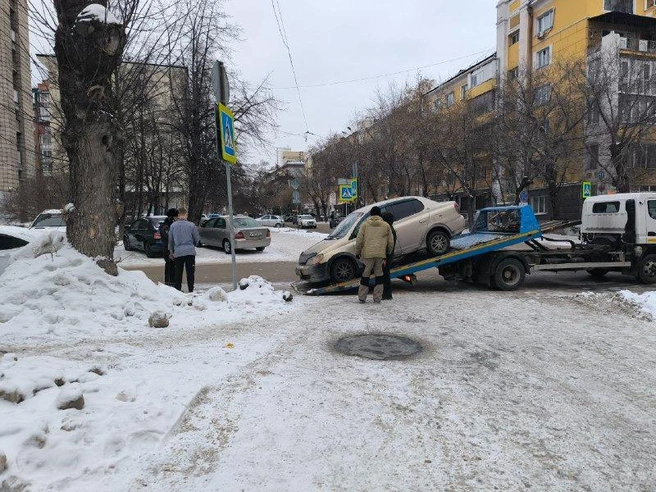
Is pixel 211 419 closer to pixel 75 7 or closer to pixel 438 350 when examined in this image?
pixel 438 350

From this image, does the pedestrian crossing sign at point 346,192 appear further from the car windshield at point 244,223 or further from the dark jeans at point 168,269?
the dark jeans at point 168,269

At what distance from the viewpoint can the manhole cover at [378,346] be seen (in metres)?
5.30

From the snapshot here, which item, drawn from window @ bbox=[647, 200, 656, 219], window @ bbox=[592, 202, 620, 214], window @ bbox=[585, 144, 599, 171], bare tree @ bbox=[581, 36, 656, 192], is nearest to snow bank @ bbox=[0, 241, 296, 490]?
window @ bbox=[592, 202, 620, 214]

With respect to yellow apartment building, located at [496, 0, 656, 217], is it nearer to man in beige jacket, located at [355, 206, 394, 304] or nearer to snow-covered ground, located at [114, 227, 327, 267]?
snow-covered ground, located at [114, 227, 327, 267]

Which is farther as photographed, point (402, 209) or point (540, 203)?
point (540, 203)

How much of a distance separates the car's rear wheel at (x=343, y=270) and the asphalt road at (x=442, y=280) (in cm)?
130

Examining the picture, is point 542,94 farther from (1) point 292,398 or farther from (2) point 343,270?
(1) point 292,398

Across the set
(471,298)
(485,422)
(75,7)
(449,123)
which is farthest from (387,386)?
(449,123)

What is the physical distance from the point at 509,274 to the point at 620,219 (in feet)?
11.2

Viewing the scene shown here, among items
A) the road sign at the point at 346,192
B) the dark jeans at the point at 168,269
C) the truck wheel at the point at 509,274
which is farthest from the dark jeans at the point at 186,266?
the road sign at the point at 346,192

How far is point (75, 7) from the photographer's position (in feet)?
22.2

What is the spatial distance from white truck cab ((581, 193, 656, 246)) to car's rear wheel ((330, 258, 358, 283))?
6.38 m

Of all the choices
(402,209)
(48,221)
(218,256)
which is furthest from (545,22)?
(48,221)

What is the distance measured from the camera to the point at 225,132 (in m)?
7.88
